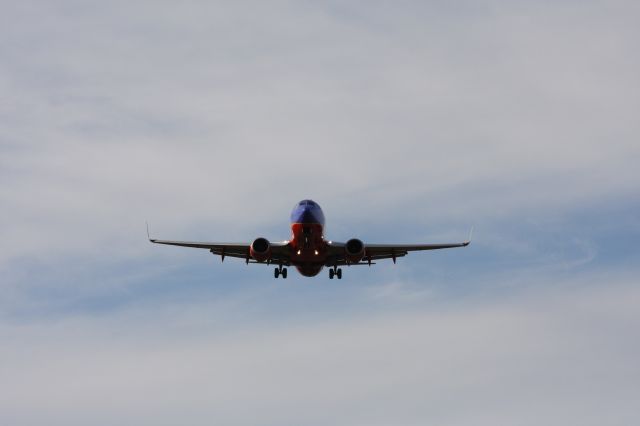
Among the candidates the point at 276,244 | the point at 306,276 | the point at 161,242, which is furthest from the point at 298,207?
the point at 161,242

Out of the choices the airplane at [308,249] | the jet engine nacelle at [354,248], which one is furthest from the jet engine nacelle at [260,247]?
the jet engine nacelle at [354,248]

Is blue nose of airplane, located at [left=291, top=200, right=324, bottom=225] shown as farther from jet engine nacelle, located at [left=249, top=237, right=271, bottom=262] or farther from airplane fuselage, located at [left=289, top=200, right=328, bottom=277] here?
jet engine nacelle, located at [left=249, top=237, right=271, bottom=262]

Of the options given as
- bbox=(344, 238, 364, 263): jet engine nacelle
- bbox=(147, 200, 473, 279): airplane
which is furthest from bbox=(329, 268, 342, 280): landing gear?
bbox=(344, 238, 364, 263): jet engine nacelle

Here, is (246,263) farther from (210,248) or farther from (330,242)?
(330,242)

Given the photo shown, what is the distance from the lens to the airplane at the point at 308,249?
5500 cm

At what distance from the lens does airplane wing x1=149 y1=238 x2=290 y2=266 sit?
57225 millimetres

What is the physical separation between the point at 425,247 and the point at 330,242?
7295 millimetres

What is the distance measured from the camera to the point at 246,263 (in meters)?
60.5

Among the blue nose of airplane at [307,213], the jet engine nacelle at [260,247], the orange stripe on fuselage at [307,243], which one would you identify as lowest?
the jet engine nacelle at [260,247]

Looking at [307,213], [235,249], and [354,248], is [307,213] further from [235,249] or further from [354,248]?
[235,249]

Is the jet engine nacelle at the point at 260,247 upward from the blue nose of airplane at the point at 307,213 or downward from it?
downward

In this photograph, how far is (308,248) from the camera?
56406mm

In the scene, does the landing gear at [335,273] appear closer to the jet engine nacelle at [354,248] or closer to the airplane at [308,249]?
the airplane at [308,249]

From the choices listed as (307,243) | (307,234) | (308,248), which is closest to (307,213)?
(307,234)
